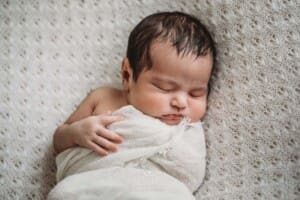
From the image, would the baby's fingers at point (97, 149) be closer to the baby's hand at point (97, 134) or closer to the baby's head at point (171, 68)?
the baby's hand at point (97, 134)

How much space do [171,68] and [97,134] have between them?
23 centimetres

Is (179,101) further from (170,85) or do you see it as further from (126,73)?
(126,73)

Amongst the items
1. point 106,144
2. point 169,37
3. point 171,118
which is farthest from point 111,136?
point 169,37

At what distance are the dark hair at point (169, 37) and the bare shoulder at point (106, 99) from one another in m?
0.09

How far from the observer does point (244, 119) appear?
1058 millimetres

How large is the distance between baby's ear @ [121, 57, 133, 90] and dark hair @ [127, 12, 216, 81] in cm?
1

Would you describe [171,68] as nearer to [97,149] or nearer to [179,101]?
[179,101]

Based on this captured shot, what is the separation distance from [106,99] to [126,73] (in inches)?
3.3

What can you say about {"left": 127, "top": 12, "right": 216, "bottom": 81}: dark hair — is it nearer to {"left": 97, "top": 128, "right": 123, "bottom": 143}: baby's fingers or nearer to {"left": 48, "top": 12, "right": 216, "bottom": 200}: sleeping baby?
{"left": 48, "top": 12, "right": 216, "bottom": 200}: sleeping baby

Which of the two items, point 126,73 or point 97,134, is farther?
point 126,73

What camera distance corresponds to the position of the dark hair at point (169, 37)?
3.56 ft

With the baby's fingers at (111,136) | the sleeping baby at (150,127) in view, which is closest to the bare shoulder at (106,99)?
the sleeping baby at (150,127)

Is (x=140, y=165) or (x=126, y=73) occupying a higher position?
(x=126, y=73)

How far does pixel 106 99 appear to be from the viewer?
1174mm
